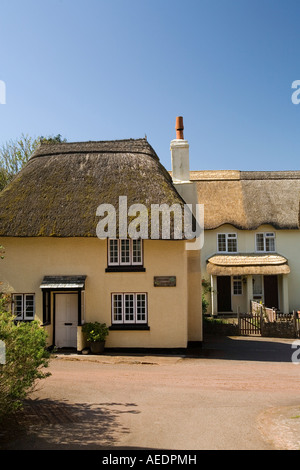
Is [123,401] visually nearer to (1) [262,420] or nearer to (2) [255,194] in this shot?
(1) [262,420]

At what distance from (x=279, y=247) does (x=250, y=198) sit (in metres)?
4.24

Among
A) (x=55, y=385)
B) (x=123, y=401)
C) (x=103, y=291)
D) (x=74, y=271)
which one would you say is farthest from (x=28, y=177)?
(x=123, y=401)

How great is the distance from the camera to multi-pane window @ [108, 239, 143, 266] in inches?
701

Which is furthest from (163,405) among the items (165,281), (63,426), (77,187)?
(77,187)

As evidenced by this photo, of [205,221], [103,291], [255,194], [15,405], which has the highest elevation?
[255,194]

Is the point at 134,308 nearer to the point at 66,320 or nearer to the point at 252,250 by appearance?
the point at 66,320

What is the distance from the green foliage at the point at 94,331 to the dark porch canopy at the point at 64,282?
5.13 feet

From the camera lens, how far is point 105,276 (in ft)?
58.1

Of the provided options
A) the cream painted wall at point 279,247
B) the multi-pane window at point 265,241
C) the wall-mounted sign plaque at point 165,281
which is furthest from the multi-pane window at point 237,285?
the wall-mounted sign plaque at point 165,281

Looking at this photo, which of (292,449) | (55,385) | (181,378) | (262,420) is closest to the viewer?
(292,449)

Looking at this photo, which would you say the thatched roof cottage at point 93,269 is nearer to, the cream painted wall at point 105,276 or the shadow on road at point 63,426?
the cream painted wall at point 105,276

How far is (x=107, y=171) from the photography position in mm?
19547

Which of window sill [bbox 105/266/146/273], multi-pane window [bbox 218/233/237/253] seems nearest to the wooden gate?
window sill [bbox 105/266/146/273]

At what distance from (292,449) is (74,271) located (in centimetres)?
1220
